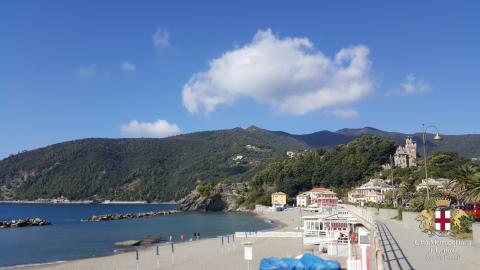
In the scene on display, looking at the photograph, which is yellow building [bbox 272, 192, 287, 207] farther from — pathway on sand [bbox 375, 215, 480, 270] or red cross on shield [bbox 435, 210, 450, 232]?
red cross on shield [bbox 435, 210, 450, 232]

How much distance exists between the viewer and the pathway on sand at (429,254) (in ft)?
56.6

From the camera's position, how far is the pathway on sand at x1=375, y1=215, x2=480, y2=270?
679 inches

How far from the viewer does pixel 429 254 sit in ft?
64.3

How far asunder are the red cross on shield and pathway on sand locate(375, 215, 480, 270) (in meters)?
0.70

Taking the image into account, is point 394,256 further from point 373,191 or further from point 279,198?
point 279,198

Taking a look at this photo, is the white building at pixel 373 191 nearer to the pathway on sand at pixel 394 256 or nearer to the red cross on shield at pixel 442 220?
the pathway on sand at pixel 394 256

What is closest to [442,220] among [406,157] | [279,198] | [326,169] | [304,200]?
[304,200]

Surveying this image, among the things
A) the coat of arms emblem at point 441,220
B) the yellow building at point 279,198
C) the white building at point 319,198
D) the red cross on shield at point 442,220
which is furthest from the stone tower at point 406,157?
the red cross on shield at point 442,220

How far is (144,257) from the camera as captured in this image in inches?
1529

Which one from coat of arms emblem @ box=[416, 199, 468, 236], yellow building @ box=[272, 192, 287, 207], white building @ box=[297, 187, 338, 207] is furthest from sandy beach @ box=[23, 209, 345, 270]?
yellow building @ box=[272, 192, 287, 207]

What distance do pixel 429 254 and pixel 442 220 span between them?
2.56 m

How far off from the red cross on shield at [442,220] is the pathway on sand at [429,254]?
2.28 feet

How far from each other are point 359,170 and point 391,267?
441 ft

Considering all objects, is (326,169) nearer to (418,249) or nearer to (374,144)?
(374,144)
